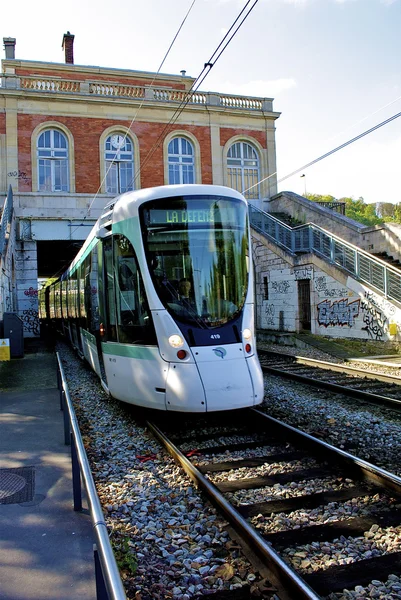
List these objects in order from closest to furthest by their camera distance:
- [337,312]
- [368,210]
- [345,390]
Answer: [345,390] → [337,312] → [368,210]

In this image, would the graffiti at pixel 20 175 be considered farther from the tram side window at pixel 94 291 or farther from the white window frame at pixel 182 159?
the tram side window at pixel 94 291

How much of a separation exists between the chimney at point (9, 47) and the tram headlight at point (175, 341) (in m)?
33.6

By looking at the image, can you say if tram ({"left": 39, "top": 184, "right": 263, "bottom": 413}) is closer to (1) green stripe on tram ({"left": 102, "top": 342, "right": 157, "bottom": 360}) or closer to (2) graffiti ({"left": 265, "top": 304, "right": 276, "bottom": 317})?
(1) green stripe on tram ({"left": 102, "top": 342, "right": 157, "bottom": 360})

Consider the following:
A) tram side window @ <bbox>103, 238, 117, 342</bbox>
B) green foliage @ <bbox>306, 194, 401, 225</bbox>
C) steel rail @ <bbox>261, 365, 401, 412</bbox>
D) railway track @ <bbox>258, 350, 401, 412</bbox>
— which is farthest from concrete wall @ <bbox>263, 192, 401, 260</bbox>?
green foliage @ <bbox>306, 194, 401, 225</bbox>

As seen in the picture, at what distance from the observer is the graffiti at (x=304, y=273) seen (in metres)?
19.1

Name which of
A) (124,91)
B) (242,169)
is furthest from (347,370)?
(124,91)

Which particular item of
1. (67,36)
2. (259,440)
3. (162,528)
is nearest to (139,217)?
(259,440)

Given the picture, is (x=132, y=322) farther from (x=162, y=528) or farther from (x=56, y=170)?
(x=56, y=170)

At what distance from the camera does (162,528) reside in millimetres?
4238

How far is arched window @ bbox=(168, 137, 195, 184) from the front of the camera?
30078mm

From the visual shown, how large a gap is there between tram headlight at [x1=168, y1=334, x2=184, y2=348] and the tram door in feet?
45.1

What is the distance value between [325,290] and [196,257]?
1191 centimetres

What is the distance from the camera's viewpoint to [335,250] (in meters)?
18.0

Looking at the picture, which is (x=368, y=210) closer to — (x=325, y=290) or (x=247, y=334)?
(x=325, y=290)
